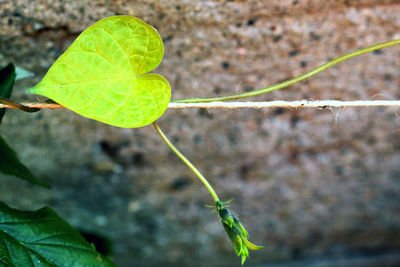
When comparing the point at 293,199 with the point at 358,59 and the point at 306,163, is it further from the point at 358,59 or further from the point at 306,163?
the point at 358,59

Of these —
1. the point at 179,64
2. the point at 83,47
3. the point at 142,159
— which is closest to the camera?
the point at 83,47

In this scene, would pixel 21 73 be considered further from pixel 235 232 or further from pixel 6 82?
pixel 235 232

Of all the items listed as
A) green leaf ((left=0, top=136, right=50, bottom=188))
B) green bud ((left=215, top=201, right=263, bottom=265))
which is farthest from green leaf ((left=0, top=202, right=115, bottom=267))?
green bud ((left=215, top=201, right=263, bottom=265))

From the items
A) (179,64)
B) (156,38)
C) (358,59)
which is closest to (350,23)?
(358,59)

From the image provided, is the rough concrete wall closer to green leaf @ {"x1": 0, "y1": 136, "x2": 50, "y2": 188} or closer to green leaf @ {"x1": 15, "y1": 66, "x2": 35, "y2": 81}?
green leaf @ {"x1": 15, "y1": 66, "x2": 35, "y2": 81}

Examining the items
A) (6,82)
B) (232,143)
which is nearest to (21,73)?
(6,82)

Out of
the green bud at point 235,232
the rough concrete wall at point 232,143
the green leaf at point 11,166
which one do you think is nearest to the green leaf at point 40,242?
the green leaf at point 11,166

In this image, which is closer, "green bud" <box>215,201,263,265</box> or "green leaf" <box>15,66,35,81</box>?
"green bud" <box>215,201,263,265</box>
